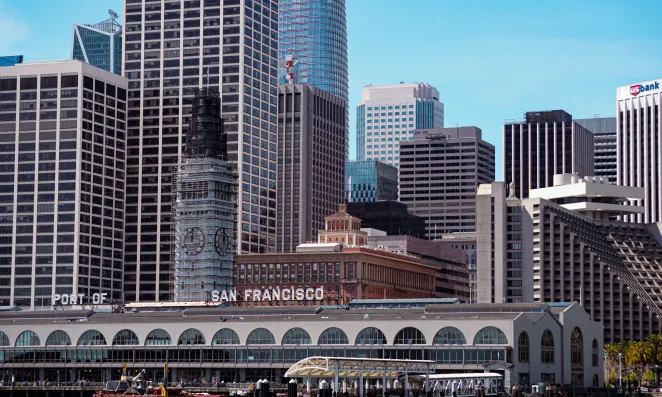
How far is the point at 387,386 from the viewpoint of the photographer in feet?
654

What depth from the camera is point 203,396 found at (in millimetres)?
183625

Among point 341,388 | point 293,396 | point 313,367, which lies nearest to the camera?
point 293,396

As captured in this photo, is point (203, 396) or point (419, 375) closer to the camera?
point (203, 396)

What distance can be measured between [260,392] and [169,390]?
90.9ft

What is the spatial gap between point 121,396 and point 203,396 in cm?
1160

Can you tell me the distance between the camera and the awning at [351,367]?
178 m

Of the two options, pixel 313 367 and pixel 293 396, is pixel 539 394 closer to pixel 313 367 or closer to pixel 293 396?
pixel 313 367

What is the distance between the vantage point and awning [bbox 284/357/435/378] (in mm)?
178125

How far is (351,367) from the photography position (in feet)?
601

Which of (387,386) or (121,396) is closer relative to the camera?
(121,396)

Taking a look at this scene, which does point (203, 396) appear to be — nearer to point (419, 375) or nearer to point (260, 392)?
point (260, 392)

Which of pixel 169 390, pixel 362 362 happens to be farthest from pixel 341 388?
pixel 169 390

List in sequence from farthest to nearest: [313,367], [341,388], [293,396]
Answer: [341,388] < [313,367] < [293,396]

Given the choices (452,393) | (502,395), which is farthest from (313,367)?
(502,395)
